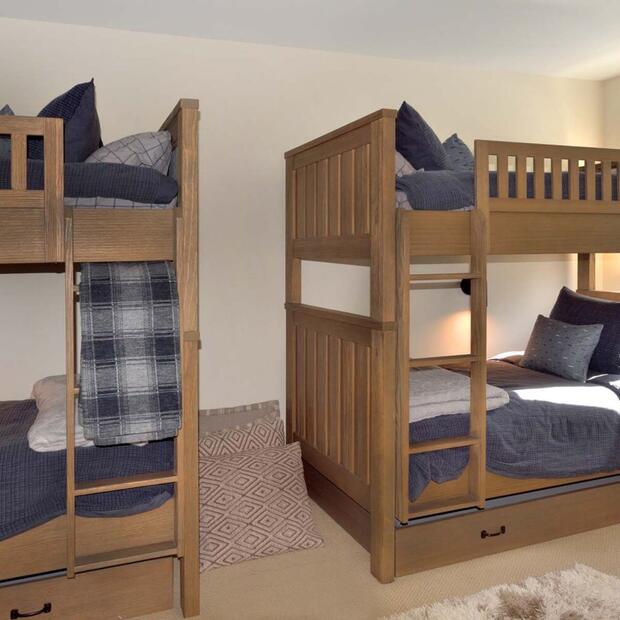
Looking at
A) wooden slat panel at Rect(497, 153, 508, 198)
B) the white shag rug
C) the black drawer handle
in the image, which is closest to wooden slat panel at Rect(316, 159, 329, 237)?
wooden slat panel at Rect(497, 153, 508, 198)

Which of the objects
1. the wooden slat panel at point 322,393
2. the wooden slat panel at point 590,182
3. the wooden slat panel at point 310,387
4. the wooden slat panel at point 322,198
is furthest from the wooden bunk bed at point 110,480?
the wooden slat panel at point 590,182

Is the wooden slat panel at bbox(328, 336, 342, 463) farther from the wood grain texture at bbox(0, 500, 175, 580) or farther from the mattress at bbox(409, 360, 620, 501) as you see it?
the wood grain texture at bbox(0, 500, 175, 580)

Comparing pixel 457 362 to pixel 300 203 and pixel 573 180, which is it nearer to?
pixel 573 180

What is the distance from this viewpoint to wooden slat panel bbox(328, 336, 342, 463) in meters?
2.86

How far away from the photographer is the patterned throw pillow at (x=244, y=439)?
3137 millimetres

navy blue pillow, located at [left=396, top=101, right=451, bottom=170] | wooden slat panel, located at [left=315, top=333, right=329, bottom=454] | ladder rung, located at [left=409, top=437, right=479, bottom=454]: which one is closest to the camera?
ladder rung, located at [left=409, top=437, right=479, bottom=454]

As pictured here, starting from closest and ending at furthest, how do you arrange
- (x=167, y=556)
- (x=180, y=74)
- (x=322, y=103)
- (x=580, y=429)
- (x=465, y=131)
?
(x=167, y=556) < (x=580, y=429) < (x=180, y=74) < (x=322, y=103) < (x=465, y=131)

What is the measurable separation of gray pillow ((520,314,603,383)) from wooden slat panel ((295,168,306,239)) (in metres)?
1.40

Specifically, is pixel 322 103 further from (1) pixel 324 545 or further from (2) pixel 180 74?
(1) pixel 324 545

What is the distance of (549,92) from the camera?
4094 mm

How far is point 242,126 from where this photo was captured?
339cm

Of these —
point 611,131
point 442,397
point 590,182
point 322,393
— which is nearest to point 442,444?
point 442,397

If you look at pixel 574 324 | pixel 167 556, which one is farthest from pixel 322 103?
pixel 167 556

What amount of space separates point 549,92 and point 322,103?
153cm
